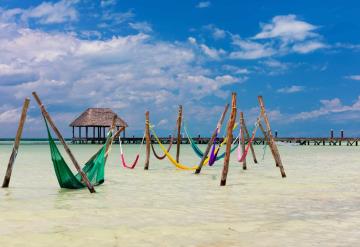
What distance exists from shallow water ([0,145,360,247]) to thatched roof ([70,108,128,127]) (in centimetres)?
3201

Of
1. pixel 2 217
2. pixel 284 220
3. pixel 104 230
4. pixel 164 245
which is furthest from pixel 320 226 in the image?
pixel 2 217

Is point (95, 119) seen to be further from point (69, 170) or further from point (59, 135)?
point (59, 135)

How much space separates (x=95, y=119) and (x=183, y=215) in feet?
120

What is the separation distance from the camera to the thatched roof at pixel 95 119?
1604 inches

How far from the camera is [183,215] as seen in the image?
5.54 meters

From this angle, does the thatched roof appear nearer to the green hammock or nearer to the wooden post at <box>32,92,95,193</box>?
the green hammock

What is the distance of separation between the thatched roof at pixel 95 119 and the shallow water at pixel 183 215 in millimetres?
32014

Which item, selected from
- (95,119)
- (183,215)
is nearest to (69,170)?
(183,215)

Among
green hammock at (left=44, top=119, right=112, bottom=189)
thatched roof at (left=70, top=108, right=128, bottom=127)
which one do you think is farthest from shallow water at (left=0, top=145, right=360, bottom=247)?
thatched roof at (left=70, top=108, right=128, bottom=127)

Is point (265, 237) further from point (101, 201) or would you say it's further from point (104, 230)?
point (101, 201)

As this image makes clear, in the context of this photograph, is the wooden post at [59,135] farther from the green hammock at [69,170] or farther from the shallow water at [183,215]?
the shallow water at [183,215]

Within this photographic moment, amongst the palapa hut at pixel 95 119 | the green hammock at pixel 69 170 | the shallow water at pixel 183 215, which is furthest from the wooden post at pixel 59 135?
the palapa hut at pixel 95 119

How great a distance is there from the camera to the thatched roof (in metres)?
40.8

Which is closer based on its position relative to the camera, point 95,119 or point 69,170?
point 69,170
